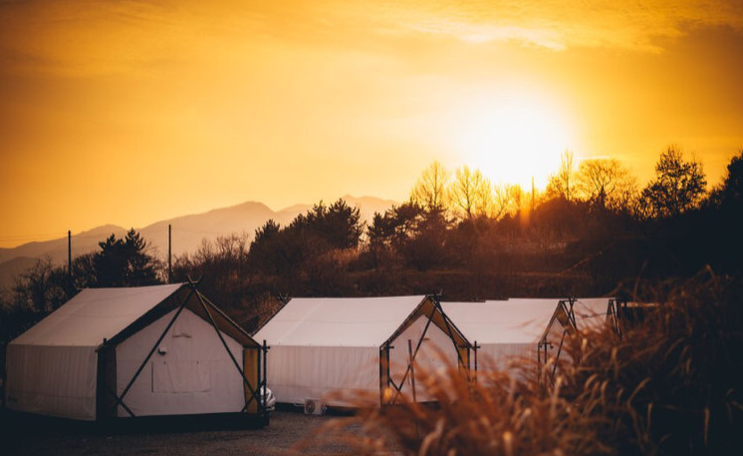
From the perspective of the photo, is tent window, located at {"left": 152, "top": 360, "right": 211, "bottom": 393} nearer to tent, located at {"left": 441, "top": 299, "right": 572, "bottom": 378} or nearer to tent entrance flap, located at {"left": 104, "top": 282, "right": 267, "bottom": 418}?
tent entrance flap, located at {"left": 104, "top": 282, "right": 267, "bottom": 418}

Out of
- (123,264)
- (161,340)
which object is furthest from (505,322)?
(123,264)

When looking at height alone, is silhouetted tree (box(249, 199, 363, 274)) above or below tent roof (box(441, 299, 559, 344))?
above

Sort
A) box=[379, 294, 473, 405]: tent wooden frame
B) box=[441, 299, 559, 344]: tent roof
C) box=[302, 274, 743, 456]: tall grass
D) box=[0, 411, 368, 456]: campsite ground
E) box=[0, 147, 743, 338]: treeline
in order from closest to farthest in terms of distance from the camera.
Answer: box=[302, 274, 743, 456]: tall grass
box=[0, 411, 368, 456]: campsite ground
box=[379, 294, 473, 405]: tent wooden frame
box=[441, 299, 559, 344]: tent roof
box=[0, 147, 743, 338]: treeline

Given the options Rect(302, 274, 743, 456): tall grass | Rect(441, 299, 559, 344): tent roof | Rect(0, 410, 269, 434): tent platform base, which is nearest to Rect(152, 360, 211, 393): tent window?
Rect(0, 410, 269, 434): tent platform base

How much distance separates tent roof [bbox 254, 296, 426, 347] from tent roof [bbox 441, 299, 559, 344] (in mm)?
5017

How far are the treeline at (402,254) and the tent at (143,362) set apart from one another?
21.4 metres

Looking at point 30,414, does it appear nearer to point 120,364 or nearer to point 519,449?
point 120,364

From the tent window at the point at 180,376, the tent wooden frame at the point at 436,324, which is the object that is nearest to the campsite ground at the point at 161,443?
the tent window at the point at 180,376

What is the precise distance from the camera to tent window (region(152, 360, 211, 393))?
21.0 meters

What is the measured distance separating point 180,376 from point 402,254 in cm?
4336

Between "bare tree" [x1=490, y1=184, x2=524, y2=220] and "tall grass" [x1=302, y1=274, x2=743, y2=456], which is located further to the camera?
"bare tree" [x1=490, y1=184, x2=524, y2=220]

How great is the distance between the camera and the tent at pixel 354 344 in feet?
81.7

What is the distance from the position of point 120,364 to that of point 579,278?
125ft

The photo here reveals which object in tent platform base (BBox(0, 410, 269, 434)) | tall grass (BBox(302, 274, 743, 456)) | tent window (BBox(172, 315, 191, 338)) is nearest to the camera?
tall grass (BBox(302, 274, 743, 456))
